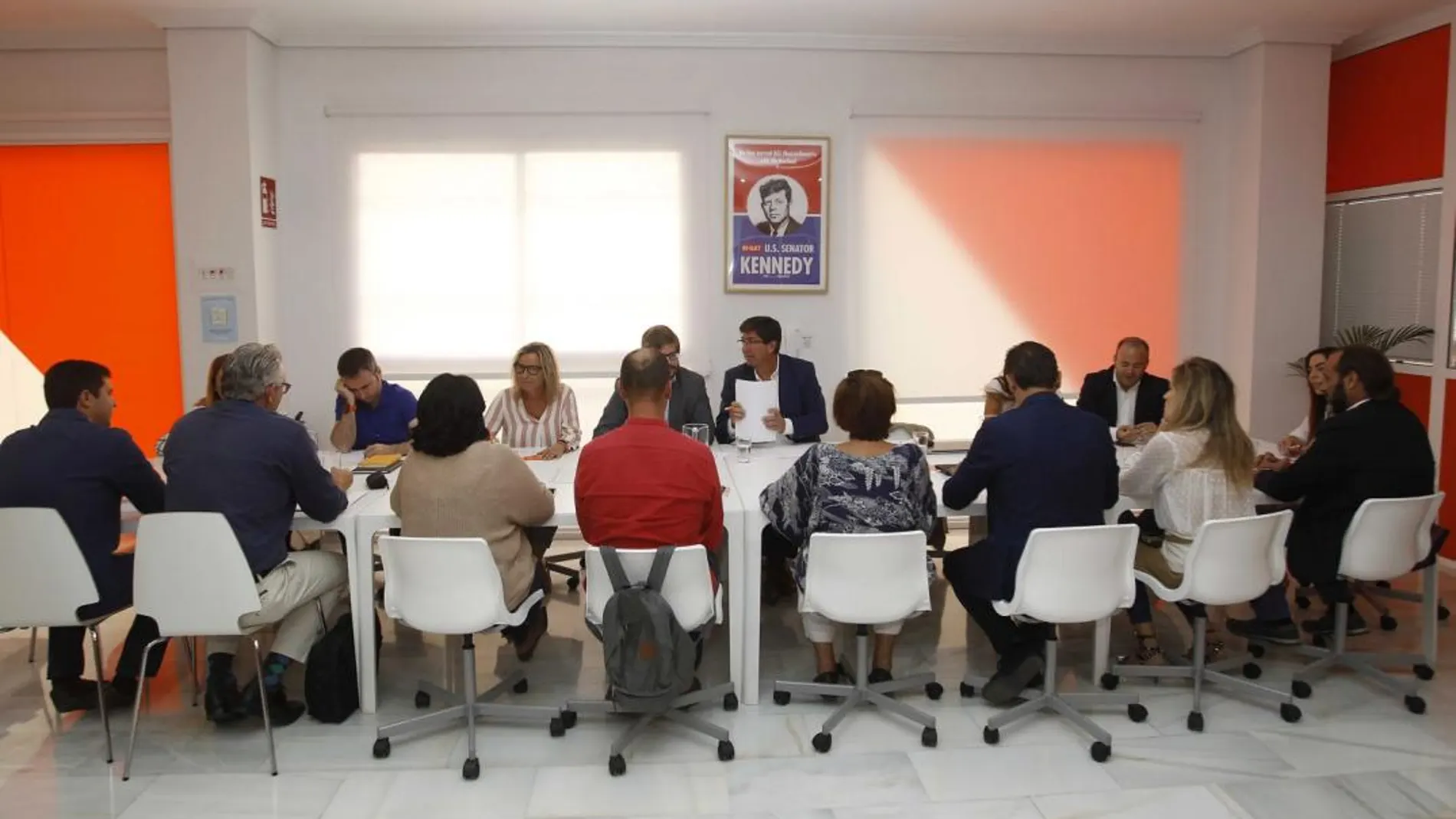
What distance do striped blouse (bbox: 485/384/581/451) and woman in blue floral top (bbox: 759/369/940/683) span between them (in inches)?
61.5

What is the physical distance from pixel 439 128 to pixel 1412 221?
5156 millimetres

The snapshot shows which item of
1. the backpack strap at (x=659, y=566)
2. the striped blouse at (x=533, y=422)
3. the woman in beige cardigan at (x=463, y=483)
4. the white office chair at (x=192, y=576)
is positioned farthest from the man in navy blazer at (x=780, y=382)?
the white office chair at (x=192, y=576)

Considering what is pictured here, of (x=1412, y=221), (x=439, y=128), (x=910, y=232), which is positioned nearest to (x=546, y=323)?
(x=439, y=128)

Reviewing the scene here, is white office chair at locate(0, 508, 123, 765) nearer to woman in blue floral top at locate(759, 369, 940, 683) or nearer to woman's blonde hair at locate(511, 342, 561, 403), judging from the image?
woman's blonde hair at locate(511, 342, 561, 403)

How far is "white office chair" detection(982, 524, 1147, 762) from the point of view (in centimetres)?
307

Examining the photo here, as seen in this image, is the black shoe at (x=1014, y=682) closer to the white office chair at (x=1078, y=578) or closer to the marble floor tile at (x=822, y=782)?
the white office chair at (x=1078, y=578)

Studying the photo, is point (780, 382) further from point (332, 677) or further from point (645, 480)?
point (332, 677)

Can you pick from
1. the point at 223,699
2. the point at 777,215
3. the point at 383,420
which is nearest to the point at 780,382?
the point at 777,215

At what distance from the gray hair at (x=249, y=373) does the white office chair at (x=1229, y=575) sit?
2.90 metres

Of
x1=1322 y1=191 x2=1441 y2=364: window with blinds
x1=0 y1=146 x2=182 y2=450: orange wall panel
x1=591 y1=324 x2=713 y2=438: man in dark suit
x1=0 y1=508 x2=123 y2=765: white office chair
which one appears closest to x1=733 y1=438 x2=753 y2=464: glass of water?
x1=591 y1=324 x2=713 y2=438: man in dark suit

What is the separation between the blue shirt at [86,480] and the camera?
3.22 metres

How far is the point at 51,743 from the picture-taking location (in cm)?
330

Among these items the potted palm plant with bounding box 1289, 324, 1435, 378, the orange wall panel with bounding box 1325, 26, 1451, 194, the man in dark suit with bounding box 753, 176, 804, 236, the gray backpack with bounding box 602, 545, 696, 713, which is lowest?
the gray backpack with bounding box 602, 545, 696, 713

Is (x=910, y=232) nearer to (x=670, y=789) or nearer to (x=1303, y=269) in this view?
(x=1303, y=269)
